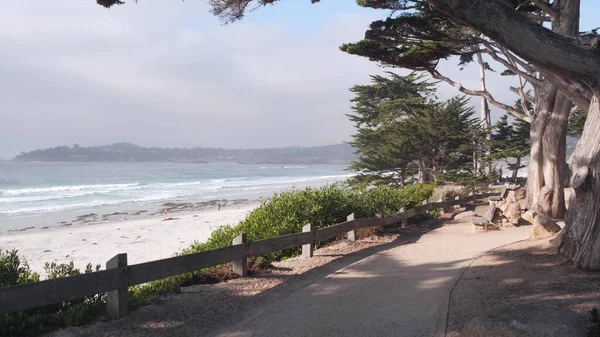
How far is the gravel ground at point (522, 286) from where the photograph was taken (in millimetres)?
5238

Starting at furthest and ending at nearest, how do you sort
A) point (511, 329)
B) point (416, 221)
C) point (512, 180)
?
point (512, 180) → point (416, 221) → point (511, 329)

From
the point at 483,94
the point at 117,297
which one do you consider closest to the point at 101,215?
the point at 483,94

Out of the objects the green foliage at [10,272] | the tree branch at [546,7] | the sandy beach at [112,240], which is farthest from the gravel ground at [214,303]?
the sandy beach at [112,240]

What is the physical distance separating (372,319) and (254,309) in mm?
1429

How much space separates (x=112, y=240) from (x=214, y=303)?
17.3 meters

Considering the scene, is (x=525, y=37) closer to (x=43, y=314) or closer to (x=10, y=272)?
(x=43, y=314)

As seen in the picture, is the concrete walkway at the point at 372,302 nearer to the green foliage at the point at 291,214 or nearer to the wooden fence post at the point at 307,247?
the wooden fence post at the point at 307,247

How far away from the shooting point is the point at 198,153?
195500mm

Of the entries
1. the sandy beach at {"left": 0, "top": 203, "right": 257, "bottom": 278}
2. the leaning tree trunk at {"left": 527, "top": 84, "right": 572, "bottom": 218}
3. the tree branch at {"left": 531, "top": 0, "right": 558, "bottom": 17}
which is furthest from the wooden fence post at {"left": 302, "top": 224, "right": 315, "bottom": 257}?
the leaning tree trunk at {"left": 527, "top": 84, "right": 572, "bottom": 218}

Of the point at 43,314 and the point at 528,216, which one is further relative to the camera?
the point at 528,216

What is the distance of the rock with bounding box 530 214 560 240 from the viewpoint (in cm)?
1002

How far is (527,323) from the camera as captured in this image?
4094 millimetres

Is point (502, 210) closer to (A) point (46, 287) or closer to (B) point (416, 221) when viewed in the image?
(B) point (416, 221)

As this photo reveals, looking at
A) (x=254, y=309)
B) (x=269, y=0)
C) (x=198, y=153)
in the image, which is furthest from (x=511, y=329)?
(x=198, y=153)
